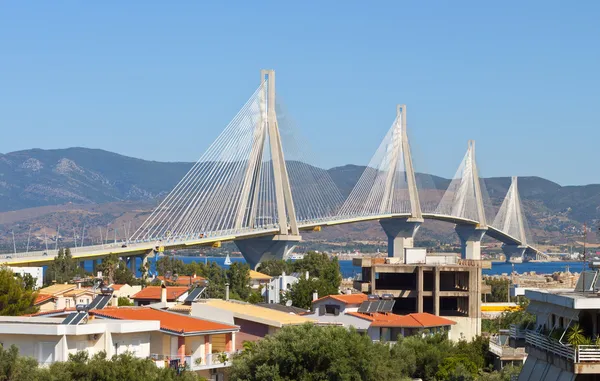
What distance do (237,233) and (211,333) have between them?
85.5 m

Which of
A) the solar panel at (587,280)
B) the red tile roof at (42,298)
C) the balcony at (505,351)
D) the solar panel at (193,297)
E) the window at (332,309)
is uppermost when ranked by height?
the solar panel at (587,280)

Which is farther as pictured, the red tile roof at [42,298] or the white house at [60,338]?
the red tile roof at [42,298]

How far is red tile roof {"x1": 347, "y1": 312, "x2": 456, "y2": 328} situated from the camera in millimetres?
50281

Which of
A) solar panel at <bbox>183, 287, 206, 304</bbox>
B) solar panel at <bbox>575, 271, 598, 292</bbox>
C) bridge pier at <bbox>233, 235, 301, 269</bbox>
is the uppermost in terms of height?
bridge pier at <bbox>233, 235, 301, 269</bbox>

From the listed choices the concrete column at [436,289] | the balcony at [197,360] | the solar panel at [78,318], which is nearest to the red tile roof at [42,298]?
the balcony at [197,360]

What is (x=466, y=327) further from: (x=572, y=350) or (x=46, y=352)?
(x=572, y=350)

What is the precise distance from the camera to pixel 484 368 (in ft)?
143

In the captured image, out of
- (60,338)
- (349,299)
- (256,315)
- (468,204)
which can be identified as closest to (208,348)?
(60,338)

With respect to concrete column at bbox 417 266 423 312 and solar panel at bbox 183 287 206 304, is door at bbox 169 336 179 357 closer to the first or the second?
solar panel at bbox 183 287 206 304

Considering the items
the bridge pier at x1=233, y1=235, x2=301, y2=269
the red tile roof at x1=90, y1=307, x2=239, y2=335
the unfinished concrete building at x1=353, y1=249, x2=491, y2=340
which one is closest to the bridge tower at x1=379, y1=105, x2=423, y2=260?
the bridge pier at x1=233, y1=235, x2=301, y2=269

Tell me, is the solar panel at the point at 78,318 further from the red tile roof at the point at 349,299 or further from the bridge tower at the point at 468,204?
the bridge tower at the point at 468,204

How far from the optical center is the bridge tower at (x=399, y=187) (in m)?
152

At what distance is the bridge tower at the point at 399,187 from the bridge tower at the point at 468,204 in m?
14.6

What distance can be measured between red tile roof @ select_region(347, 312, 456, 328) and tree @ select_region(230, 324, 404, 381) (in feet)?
52.1
